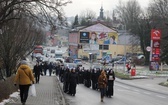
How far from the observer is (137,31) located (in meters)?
88.1

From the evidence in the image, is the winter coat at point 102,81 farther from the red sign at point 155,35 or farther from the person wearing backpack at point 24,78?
the red sign at point 155,35

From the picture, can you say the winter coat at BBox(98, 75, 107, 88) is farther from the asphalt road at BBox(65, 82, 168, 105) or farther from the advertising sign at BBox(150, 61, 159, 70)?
the advertising sign at BBox(150, 61, 159, 70)

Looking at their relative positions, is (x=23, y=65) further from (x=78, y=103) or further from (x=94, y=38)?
(x=94, y=38)

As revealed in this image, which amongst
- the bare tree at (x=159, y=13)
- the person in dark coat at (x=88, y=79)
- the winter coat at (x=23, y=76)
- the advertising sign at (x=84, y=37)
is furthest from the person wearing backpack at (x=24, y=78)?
the advertising sign at (x=84, y=37)

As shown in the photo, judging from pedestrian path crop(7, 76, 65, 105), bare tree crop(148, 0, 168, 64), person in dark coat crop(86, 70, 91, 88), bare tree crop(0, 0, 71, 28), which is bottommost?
pedestrian path crop(7, 76, 65, 105)

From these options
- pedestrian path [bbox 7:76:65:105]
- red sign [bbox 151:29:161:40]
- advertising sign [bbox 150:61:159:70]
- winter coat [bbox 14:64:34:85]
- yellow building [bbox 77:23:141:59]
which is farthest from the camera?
yellow building [bbox 77:23:141:59]

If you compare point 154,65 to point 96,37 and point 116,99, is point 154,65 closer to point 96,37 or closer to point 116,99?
point 96,37

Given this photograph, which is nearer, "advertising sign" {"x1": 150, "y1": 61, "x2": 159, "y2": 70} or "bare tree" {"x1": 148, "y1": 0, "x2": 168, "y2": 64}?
"advertising sign" {"x1": 150, "y1": 61, "x2": 159, "y2": 70}

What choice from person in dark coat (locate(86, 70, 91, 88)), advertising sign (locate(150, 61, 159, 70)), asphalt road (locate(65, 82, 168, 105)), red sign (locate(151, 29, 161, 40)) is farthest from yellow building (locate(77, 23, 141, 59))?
asphalt road (locate(65, 82, 168, 105))

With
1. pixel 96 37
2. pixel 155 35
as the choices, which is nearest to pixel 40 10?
pixel 155 35

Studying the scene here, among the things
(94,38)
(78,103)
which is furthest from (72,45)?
(78,103)

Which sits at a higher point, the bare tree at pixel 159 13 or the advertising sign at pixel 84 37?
the bare tree at pixel 159 13

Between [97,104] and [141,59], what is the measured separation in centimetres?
7512

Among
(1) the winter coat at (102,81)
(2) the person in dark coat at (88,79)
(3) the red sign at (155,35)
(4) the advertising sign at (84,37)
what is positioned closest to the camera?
(1) the winter coat at (102,81)
